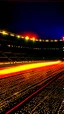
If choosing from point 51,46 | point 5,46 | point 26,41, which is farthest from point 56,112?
point 51,46

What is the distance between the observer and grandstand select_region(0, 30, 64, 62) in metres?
74.4

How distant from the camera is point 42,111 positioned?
1073 centimetres

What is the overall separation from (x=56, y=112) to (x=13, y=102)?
3.07 metres

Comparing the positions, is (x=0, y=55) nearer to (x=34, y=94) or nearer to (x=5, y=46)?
(x=5, y=46)

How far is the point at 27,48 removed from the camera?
96500mm

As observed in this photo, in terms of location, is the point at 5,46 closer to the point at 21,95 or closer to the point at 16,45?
the point at 16,45

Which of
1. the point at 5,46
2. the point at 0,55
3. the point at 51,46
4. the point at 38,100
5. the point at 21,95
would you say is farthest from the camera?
the point at 51,46

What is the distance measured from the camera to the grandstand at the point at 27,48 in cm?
7438

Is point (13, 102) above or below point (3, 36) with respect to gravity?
below

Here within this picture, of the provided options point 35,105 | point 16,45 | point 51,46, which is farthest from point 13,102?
point 51,46

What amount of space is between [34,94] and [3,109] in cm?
448

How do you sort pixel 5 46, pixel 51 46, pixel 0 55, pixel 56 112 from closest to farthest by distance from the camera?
pixel 56 112 → pixel 0 55 → pixel 5 46 → pixel 51 46

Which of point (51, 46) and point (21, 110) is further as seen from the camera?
point (51, 46)

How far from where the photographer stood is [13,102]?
12.7 metres
